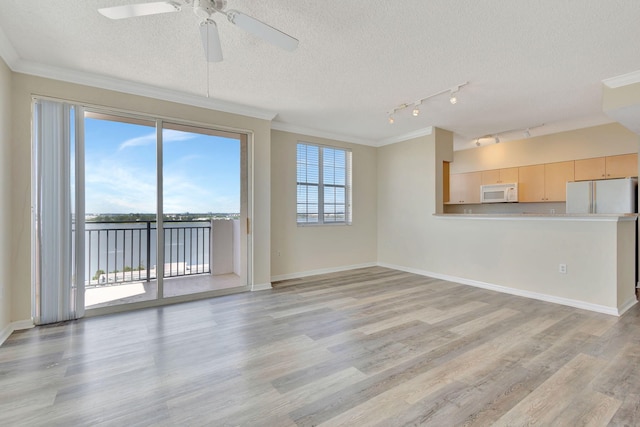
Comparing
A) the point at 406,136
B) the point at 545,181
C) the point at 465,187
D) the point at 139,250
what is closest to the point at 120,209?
the point at 139,250

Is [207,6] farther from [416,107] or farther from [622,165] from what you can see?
[622,165]

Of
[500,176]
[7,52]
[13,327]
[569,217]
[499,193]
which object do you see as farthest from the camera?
[500,176]

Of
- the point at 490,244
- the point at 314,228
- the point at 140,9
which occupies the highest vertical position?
the point at 140,9

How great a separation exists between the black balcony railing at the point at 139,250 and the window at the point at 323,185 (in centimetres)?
188

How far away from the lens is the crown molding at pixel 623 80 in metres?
3.03

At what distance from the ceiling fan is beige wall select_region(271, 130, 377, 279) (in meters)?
2.91

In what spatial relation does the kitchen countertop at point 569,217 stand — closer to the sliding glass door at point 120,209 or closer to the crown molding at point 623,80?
the crown molding at point 623,80

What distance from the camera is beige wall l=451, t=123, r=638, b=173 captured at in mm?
4703

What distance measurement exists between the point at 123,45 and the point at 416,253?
5230 mm

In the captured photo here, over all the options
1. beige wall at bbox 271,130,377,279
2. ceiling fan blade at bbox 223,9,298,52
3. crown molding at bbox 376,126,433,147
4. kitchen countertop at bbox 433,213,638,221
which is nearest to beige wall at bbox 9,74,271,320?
beige wall at bbox 271,130,377,279

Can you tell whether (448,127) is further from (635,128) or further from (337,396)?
(337,396)

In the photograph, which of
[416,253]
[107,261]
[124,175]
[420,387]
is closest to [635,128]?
[416,253]

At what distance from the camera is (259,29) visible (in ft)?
6.55

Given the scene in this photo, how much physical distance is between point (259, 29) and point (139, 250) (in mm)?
4420
